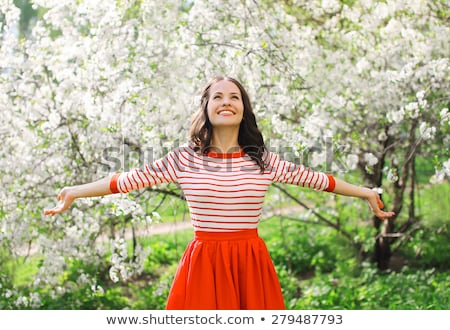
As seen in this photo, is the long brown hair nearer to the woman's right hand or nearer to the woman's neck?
the woman's neck

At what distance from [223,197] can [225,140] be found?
0.30m

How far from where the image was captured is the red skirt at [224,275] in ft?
8.37

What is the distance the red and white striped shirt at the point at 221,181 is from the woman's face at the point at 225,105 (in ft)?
0.49

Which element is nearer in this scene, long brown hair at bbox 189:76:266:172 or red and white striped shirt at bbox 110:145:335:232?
red and white striped shirt at bbox 110:145:335:232

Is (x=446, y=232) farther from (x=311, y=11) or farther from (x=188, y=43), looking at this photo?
(x=188, y=43)

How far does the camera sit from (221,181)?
2.55 meters

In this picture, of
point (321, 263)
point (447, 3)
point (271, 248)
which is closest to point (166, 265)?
point (271, 248)

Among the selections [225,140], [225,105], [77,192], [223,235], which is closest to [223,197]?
[223,235]

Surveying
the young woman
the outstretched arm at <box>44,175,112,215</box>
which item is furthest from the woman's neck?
the outstretched arm at <box>44,175,112,215</box>

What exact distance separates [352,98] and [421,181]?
162 centimetres

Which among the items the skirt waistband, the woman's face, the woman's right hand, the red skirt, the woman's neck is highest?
the woman's face

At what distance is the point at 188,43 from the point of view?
4723 millimetres

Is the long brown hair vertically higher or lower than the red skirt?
higher

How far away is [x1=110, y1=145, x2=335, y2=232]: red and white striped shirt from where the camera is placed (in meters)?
2.55
